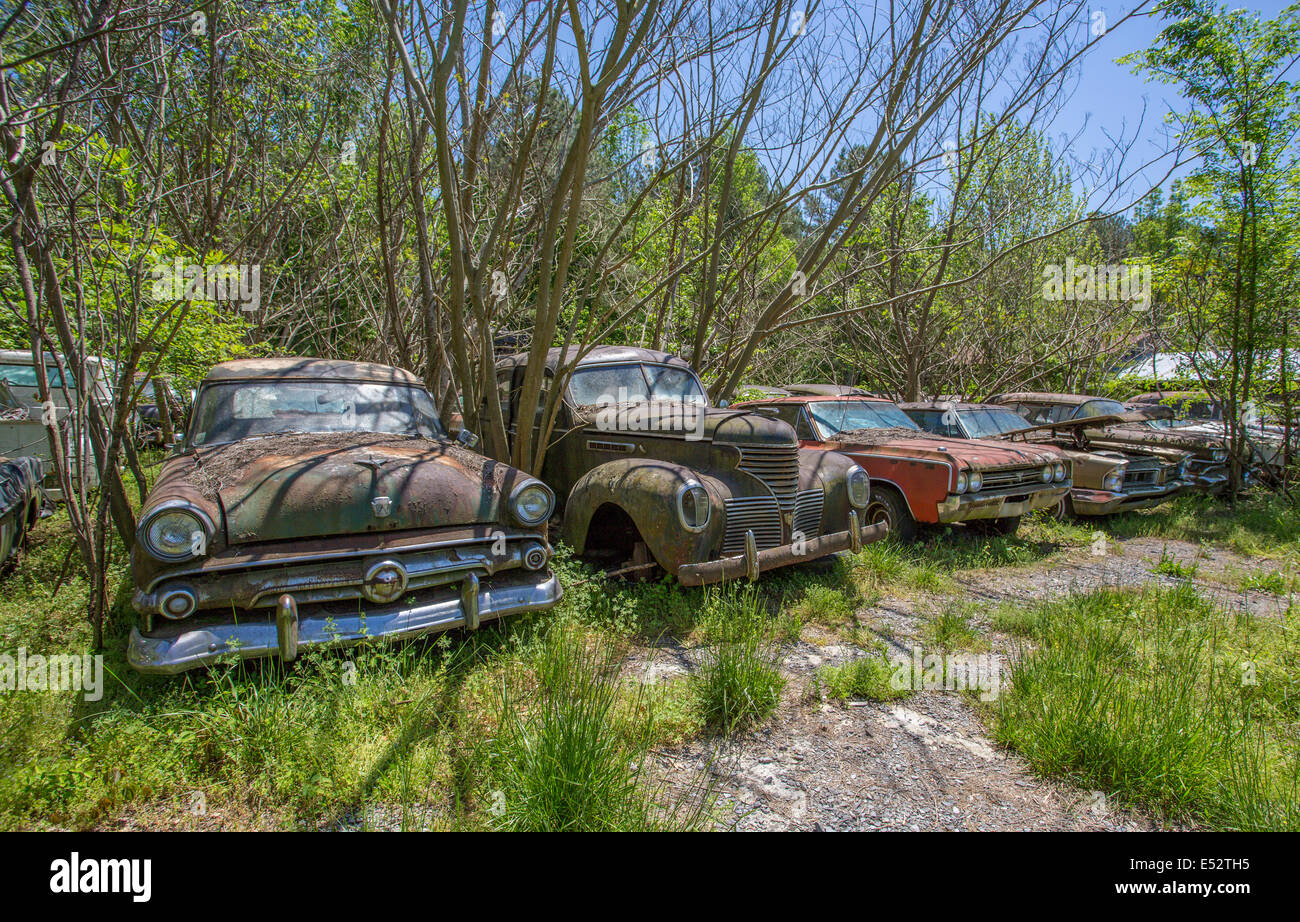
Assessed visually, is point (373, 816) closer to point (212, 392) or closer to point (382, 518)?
point (382, 518)

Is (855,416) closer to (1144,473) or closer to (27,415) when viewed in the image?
(1144,473)

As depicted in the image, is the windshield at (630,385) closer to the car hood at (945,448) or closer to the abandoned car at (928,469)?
the abandoned car at (928,469)

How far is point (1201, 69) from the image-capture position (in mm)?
8289

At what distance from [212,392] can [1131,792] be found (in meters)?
5.45

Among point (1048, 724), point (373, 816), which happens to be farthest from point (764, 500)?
point (373, 816)

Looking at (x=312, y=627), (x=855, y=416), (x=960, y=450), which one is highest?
(x=855, y=416)

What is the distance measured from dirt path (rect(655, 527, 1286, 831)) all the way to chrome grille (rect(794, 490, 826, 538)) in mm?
1190

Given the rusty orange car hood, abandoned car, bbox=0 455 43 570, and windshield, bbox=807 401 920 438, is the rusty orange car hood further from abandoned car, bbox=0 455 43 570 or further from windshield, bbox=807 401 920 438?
abandoned car, bbox=0 455 43 570

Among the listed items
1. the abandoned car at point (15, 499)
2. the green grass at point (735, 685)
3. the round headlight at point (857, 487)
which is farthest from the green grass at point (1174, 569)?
the abandoned car at point (15, 499)

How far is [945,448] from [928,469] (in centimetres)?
46

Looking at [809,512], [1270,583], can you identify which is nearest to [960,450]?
[809,512]

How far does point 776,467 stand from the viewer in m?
5.02

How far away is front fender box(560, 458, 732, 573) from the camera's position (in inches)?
171
